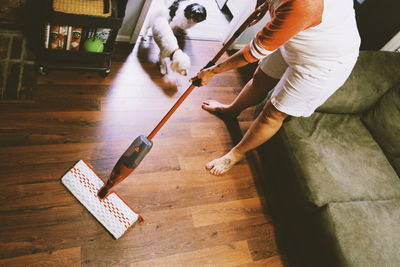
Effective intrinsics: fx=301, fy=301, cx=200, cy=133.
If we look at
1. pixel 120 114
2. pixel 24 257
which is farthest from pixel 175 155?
pixel 24 257

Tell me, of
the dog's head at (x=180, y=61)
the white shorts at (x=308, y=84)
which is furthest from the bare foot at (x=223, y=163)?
the dog's head at (x=180, y=61)

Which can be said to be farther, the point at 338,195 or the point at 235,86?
the point at 235,86

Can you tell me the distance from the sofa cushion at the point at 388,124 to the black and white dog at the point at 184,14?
57.5 inches

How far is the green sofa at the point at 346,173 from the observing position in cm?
161

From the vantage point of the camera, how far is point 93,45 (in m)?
1.97

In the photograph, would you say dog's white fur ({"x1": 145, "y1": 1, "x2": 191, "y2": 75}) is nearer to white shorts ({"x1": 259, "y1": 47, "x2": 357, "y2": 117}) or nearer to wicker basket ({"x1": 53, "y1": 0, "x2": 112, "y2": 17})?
wicker basket ({"x1": 53, "y1": 0, "x2": 112, "y2": 17})

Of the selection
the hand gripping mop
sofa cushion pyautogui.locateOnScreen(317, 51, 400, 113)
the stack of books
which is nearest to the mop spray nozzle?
the hand gripping mop

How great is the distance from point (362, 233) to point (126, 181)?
1351mm

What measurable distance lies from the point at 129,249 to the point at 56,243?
365 mm

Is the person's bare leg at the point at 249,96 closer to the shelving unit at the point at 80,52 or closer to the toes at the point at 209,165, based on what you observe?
the toes at the point at 209,165

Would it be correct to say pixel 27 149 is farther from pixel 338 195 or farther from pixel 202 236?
pixel 338 195

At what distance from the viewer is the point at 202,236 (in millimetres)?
1788

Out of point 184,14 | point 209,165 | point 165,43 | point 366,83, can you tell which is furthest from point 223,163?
point 184,14

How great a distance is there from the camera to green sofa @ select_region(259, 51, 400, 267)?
1605 mm
